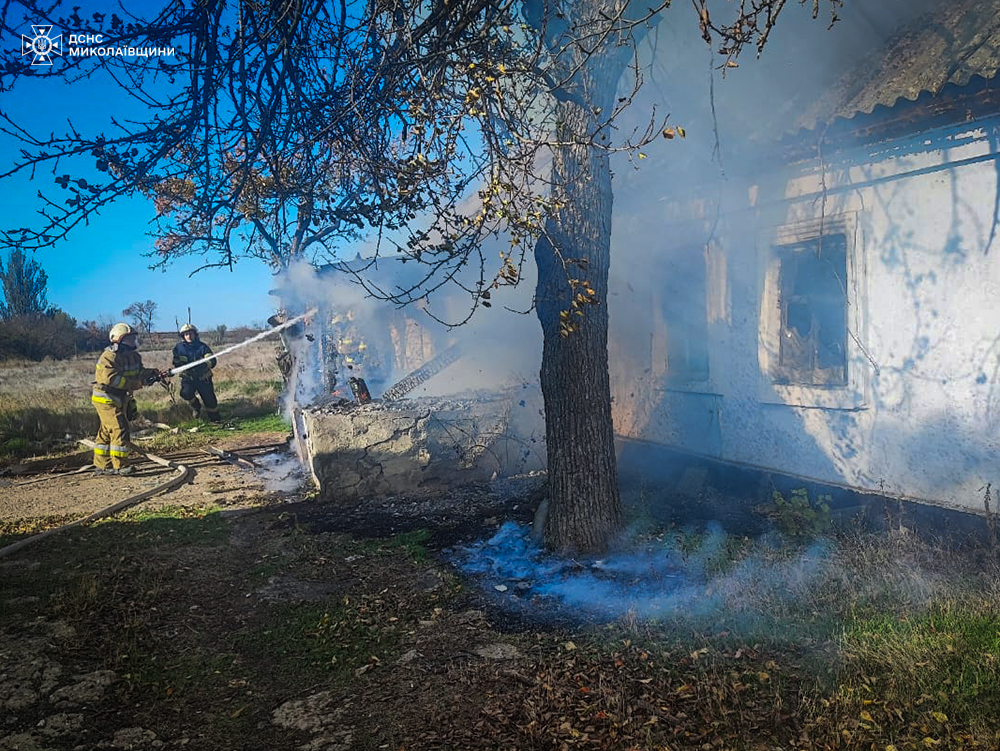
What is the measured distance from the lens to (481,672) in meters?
3.78

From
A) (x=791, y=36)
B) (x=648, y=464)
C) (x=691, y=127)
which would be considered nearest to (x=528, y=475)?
(x=648, y=464)

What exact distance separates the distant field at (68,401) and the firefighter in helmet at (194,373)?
0.72 metres

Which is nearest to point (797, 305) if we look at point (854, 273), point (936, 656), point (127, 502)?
point (854, 273)

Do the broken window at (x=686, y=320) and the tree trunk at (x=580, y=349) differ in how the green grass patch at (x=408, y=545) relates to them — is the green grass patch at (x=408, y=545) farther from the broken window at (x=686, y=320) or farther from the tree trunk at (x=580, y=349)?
the broken window at (x=686, y=320)

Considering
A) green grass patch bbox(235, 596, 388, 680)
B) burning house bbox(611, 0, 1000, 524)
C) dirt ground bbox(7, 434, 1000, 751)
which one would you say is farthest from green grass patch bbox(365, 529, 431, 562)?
burning house bbox(611, 0, 1000, 524)

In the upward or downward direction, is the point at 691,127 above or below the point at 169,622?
above

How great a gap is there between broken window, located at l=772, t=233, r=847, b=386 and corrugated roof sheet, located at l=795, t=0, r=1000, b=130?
4.45 feet

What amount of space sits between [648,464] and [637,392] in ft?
4.18

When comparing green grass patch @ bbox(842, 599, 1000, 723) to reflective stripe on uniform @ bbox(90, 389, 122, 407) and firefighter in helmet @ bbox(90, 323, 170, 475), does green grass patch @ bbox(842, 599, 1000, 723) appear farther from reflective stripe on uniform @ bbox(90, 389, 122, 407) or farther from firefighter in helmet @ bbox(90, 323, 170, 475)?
reflective stripe on uniform @ bbox(90, 389, 122, 407)

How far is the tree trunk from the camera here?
539 cm

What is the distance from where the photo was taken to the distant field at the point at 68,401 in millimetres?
13789

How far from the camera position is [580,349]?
17.9 ft

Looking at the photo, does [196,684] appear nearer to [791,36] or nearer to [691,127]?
[691,127]

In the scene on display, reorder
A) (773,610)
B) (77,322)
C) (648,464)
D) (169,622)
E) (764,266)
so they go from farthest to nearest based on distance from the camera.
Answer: (77,322)
(648,464)
(764,266)
(169,622)
(773,610)
